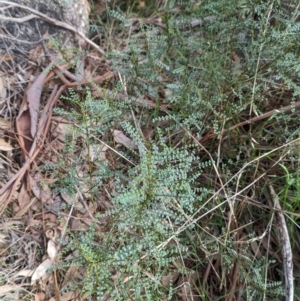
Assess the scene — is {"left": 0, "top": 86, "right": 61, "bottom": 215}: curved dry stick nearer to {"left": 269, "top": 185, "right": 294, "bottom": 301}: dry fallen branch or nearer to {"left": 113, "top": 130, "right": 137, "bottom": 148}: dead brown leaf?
{"left": 113, "top": 130, "right": 137, "bottom": 148}: dead brown leaf

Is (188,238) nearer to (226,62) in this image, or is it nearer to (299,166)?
(299,166)

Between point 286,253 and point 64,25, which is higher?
point 64,25

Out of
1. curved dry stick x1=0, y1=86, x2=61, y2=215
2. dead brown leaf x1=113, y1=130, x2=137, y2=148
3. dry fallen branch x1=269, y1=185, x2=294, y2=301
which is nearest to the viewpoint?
dry fallen branch x1=269, y1=185, x2=294, y2=301

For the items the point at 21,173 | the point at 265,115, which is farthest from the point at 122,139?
the point at 265,115

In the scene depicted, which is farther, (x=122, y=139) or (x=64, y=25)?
(x=64, y=25)

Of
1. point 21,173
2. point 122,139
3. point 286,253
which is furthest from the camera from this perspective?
point 122,139

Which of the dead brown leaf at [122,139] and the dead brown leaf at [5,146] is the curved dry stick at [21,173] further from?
the dead brown leaf at [122,139]

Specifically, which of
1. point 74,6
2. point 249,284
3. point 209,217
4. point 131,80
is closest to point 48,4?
point 74,6

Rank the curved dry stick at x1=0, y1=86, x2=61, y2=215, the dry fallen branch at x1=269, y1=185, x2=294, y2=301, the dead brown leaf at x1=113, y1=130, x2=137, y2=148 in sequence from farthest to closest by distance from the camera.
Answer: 1. the dead brown leaf at x1=113, y1=130, x2=137, y2=148
2. the curved dry stick at x1=0, y1=86, x2=61, y2=215
3. the dry fallen branch at x1=269, y1=185, x2=294, y2=301

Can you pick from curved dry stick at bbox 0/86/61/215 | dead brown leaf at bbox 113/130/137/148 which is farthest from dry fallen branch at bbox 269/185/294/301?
curved dry stick at bbox 0/86/61/215

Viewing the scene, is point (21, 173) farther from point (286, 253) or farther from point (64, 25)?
point (286, 253)
